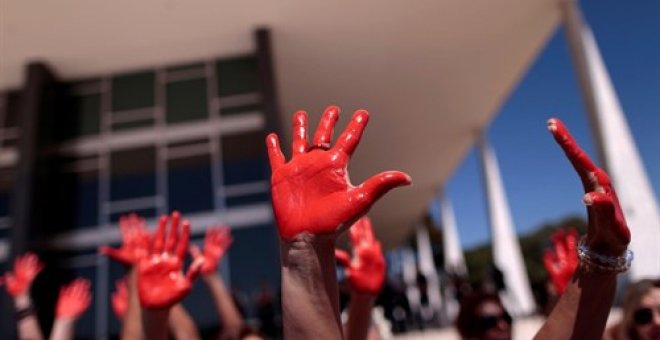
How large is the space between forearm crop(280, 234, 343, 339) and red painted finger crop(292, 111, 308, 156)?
0.24 meters

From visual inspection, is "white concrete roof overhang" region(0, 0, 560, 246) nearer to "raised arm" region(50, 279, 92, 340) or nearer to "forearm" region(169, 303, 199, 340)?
"raised arm" region(50, 279, 92, 340)

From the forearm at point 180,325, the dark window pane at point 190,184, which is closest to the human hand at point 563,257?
the forearm at point 180,325

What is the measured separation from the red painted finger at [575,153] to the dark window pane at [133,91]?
10769mm

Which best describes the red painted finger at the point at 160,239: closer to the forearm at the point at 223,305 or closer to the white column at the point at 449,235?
the forearm at the point at 223,305

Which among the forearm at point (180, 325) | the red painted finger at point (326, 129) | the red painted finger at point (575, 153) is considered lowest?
the forearm at point (180, 325)

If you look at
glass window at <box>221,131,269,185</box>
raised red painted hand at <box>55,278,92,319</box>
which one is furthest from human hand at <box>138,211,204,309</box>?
glass window at <box>221,131,269,185</box>

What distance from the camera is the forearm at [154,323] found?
6.39ft

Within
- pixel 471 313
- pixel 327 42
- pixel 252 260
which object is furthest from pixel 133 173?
pixel 471 313

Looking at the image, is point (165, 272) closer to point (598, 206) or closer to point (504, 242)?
point (598, 206)

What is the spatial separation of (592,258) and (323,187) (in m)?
0.75

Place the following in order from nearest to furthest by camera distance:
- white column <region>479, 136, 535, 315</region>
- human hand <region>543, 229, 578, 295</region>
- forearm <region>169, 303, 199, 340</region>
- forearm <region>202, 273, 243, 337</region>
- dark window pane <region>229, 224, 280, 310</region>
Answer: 1. human hand <region>543, 229, 578, 295</region>
2. forearm <region>169, 303, 199, 340</region>
3. forearm <region>202, 273, 243, 337</region>
4. dark window pane <region>229, 224, 280, 310</region>
5. white column <region>479, 136, 535, 315</region>

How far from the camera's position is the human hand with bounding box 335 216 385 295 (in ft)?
7.45

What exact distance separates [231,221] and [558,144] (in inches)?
369

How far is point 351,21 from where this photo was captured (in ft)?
33.8
